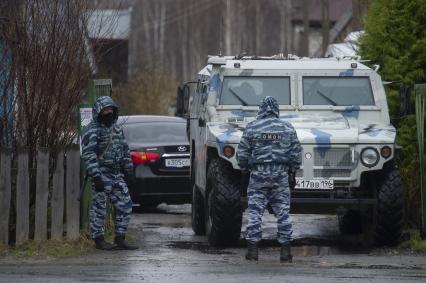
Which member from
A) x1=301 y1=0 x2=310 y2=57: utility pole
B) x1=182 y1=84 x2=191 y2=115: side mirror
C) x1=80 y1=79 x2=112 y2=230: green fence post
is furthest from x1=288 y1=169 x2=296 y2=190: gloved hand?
x1=301 y1=0 x2=310 y2=57: utility pole

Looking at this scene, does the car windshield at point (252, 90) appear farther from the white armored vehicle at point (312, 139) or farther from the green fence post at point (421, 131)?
the green fence post at point (421, 131)

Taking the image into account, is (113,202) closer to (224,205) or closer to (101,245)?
(101,245)

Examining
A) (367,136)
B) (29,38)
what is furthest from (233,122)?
(29,38)

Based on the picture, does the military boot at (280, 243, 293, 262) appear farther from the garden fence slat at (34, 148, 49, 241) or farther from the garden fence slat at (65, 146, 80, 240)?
the garden fence slat at (34, 148, 49, 241)

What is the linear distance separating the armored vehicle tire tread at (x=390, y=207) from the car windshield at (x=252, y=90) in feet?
6.24

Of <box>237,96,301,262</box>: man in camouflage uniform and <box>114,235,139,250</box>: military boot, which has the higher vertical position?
<box>237,96,301,262</box>: man in camouflage uniform

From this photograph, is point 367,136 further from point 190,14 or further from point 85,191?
point 190,14

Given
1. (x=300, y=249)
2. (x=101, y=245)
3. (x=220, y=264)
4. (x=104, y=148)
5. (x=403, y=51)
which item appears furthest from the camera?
Result: (x=403, y=51)

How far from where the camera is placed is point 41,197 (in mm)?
12875

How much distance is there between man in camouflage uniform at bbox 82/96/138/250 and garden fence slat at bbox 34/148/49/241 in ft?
1.40

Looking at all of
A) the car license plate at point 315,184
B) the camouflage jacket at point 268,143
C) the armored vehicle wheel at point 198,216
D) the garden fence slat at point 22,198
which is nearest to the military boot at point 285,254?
the camouflage jacket at point 268,143

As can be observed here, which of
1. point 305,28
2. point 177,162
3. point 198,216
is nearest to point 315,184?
point 198,216

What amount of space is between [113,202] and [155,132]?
5.70 metres

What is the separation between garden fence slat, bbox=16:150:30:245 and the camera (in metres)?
12.8
